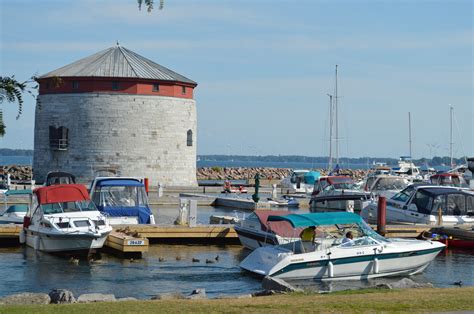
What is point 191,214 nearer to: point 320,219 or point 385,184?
point 320,219

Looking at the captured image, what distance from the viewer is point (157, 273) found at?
2428 cm

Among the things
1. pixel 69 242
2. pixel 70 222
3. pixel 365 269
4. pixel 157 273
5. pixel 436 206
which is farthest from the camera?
pixel 436 206

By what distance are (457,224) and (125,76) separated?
3039 centimetres

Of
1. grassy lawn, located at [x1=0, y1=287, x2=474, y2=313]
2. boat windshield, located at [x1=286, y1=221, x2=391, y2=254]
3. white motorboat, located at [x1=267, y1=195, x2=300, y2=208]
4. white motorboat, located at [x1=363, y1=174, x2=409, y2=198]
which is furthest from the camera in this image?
white motorboat, located at [x1=363, y1=174, x2=409, y2=198]

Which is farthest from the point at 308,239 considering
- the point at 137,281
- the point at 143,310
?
the point at 143,310

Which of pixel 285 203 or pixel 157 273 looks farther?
pixel 285 203

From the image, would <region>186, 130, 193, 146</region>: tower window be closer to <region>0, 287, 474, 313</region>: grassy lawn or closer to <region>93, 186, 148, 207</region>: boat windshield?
<region>93, 186, 148, 207</region>: boat windshield

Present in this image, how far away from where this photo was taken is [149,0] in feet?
27.6

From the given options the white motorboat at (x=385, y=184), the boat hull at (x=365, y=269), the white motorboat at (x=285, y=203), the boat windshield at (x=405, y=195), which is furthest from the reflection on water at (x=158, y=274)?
the white motorboat at (x=385, y=184)

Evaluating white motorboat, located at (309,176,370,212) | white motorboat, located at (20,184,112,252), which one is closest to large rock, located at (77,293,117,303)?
white motorboat, located at (20,184,112,252)

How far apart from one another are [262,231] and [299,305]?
41.0ft

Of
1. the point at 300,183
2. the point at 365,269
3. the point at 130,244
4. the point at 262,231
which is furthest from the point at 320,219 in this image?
the point at 300,183

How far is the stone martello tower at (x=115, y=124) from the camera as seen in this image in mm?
56594

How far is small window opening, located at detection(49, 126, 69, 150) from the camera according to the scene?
2270 inches
